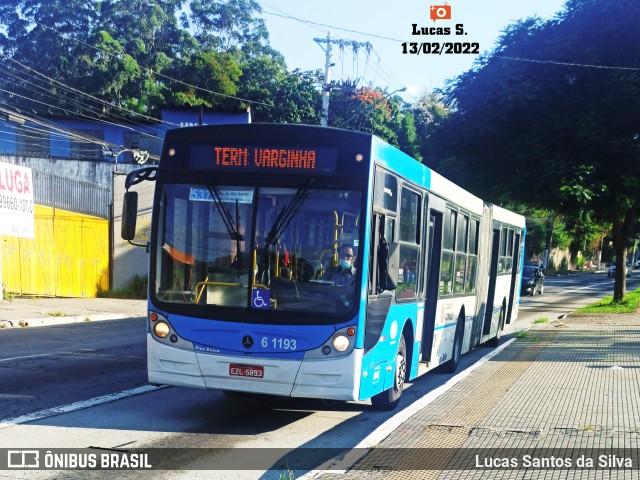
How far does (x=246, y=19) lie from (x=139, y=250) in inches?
1887

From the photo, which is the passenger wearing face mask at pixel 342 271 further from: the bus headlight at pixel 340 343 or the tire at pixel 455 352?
the tire at pixel 455 352

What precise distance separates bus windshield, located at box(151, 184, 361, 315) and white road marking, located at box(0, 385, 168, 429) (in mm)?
1725

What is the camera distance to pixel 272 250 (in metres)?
8.03

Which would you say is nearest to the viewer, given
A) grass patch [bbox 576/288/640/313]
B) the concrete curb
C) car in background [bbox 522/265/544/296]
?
the concrete curb

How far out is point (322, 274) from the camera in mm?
8000

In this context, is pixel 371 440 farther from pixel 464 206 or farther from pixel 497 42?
pixel 497 42

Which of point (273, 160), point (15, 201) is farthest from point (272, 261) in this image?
point (15, 201)

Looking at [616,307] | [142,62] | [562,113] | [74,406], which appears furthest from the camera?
[142,62]

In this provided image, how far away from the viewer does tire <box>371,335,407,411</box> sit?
368 inches

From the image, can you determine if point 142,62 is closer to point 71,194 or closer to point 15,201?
point 71,194

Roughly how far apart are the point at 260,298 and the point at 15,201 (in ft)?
54.0

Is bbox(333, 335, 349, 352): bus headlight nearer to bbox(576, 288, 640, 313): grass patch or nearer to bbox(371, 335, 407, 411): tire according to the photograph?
bbox(371, 335, 407, 411): tire

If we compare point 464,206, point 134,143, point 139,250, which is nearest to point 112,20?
point 134,143

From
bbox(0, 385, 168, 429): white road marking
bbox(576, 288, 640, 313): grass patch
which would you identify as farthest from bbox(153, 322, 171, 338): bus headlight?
bbox(576, 288, 640, 313): grass patch
